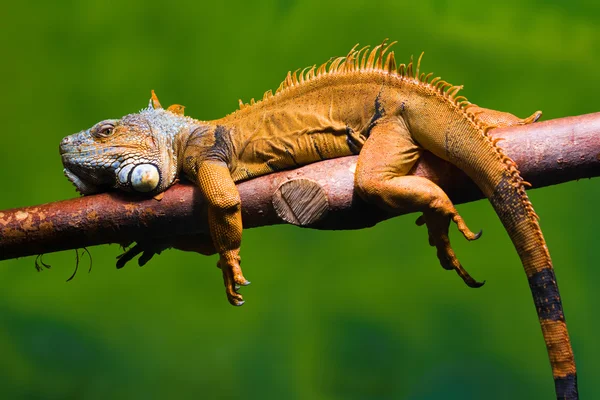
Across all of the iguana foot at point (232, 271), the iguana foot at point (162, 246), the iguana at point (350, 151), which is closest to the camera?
the iguana at point (350, 151)

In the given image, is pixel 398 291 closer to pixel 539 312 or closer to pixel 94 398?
pixel 539 312

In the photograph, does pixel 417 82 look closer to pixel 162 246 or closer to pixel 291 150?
pixel 291 150

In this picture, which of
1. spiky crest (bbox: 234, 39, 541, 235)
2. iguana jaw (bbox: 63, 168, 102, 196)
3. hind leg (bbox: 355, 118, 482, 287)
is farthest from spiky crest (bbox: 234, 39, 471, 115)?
iguana jaw (bbox: 63, 168, 102, 196)

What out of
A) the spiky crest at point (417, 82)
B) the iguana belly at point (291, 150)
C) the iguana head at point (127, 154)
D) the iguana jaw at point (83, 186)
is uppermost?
the spiky crest at point (417, 82)

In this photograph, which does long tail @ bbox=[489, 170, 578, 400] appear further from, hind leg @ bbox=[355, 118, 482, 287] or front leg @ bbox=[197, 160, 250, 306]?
front leg @ bbox=[197, 160, 250, 306]

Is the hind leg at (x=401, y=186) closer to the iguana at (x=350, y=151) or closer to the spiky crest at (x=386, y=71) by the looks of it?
the iguana at (x=350, y=151)

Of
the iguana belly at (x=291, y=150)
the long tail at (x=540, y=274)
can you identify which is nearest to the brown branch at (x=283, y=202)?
the iguana belly at (x=291, y=150)
